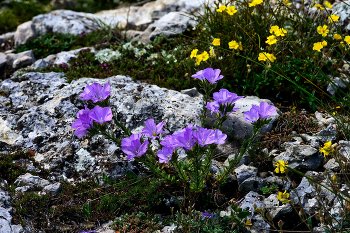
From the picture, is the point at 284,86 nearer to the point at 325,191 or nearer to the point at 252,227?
the point at 325,191

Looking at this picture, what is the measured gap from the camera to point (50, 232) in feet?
8.91

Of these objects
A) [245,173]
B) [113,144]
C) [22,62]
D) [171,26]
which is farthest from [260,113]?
[22,62]

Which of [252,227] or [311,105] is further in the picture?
[311,105]

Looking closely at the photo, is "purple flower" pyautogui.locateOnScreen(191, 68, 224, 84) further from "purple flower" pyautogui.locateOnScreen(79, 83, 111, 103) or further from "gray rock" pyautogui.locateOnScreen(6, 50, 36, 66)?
"gray rock" pyautogui.locateOnScreen(6, 50, 36, 66)

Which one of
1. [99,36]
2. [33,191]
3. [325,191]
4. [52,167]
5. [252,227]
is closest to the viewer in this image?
[252,227]

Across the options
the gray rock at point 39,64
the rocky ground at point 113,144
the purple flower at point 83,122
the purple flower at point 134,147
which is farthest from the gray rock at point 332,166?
the gray rock at point 39,64

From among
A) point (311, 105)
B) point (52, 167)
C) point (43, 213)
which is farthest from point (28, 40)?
point (311, 105)

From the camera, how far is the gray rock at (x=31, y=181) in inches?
122

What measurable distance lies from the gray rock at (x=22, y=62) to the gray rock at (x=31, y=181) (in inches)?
124

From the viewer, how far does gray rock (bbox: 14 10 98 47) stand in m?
6.63

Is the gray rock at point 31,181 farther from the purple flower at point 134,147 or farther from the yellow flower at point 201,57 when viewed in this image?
the yellow flower at point 201,57

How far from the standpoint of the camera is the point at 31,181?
3115 millimetres

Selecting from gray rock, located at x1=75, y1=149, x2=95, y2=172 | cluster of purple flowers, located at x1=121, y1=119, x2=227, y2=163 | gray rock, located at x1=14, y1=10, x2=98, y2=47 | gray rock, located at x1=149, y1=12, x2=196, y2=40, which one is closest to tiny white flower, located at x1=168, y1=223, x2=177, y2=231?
cluster of purple flowers, located at x1=121, y1=119, x2=227, y2=163

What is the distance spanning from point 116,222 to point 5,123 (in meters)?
2.11
